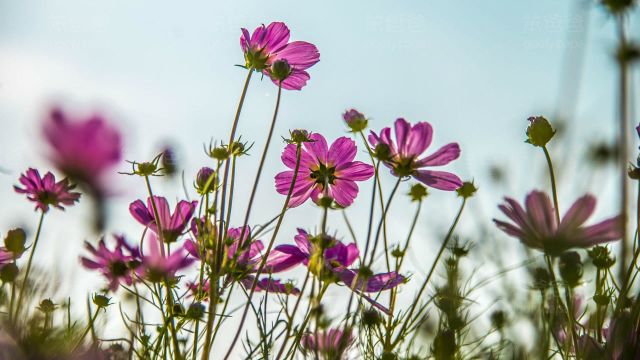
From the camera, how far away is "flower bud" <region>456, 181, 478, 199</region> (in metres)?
0.86

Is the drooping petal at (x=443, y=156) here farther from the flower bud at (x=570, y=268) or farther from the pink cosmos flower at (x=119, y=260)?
the pink cosmos flower at (x=119, y=260)

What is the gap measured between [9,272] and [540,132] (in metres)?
0.68

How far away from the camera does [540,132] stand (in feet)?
2.38

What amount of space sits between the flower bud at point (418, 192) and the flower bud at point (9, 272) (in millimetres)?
556

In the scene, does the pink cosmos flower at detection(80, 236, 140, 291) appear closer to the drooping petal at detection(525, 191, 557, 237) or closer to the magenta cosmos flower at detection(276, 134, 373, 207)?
the magenta cosmos flower at detection(276, 134, 373, 207)

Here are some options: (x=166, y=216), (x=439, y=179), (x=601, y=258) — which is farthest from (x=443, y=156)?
(x=166, y=216)

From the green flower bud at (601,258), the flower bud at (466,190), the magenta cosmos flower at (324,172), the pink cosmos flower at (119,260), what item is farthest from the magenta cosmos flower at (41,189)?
the green flower bud at (601,258)

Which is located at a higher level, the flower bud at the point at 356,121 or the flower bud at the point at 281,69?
the flower bud at the point at 281,69

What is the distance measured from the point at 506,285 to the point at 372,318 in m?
0.21

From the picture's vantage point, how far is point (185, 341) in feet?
2.90

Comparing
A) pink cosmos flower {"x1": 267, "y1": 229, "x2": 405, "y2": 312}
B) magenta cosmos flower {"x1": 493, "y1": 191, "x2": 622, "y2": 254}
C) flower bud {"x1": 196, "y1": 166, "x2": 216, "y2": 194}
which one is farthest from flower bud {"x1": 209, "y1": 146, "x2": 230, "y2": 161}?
magenta cosmos flower {"x1": 493, "y1": 191, "x2": 622, "y2": 254}

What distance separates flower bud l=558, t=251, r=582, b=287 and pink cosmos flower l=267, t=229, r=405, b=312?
199 millimetres

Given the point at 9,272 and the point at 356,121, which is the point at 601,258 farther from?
the point at 9,272

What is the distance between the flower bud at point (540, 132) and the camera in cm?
73
